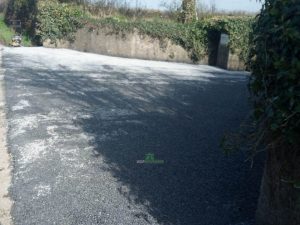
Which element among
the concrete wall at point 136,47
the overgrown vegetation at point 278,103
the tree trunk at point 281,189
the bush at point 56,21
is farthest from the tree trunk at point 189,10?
the tree trunk at point 281,189

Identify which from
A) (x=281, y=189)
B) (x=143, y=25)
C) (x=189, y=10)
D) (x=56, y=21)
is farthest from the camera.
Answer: (x=189, y=10)

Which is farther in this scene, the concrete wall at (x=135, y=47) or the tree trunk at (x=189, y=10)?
the tree trunk at (x=189, y=10)

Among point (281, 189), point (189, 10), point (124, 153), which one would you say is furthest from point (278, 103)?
point (189, 10)

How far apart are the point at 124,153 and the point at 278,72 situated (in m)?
3.72

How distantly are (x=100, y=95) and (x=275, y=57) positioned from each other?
7.87 metres

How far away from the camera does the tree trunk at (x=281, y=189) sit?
3.74m

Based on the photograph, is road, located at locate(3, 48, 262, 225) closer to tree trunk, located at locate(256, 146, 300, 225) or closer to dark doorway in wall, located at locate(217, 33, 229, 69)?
tree trunk, located at locate(256, 146, 300, 225)

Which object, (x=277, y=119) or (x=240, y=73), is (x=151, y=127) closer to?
(x=277, y=119)

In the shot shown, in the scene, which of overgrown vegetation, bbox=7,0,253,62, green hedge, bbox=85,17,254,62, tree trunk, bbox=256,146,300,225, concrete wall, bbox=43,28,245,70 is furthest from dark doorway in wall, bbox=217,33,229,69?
tree trunk, bbox=256,146,300,225

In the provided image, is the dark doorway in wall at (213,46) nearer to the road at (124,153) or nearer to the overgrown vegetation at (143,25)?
the overgrown vegetation at (143,25)

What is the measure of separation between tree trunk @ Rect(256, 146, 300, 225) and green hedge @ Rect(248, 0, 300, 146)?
5.0 inches

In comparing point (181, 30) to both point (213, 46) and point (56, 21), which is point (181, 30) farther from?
point (56, 21)

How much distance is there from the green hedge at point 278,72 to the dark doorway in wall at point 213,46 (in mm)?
15759

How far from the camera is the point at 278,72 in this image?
131 inches
